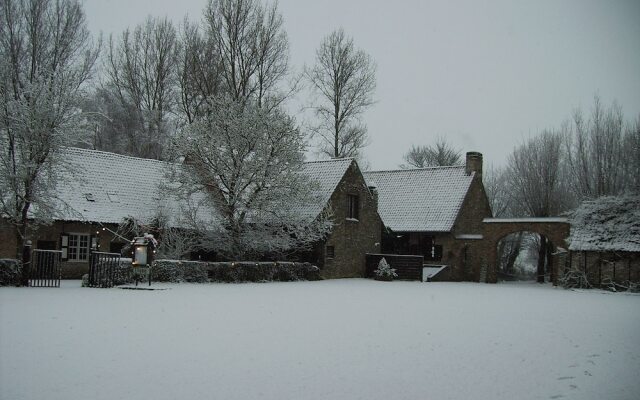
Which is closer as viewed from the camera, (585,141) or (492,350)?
(492,350)

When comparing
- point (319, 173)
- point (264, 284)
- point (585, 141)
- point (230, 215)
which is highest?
point (585, 141)

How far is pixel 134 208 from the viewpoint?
31.4 meters

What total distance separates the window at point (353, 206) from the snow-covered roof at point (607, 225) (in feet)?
36.9

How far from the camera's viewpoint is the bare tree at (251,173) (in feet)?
99.3

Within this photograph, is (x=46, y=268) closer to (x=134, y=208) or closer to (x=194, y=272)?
(x=194, y=272)

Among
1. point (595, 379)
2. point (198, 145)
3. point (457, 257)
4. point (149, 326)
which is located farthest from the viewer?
point (457, 257)

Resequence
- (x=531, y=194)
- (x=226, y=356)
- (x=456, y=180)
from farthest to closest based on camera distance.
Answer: (x=531, y=194) → (x=456, y=180) → (x=226, y=356)

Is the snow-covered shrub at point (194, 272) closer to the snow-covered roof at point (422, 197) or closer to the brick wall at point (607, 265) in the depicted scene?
the snow-covered roof at point (422, 197)

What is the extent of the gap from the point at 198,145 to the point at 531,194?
26612 mm

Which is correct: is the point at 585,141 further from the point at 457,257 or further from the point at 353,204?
the point at 353,204

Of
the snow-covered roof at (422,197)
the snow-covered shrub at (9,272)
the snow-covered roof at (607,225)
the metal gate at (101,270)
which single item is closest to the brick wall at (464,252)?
the snow-covered roof at (422,197)

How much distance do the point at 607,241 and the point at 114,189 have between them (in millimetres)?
23902

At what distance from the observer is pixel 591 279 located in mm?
31328

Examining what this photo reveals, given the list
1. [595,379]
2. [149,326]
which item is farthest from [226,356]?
[595,379]
